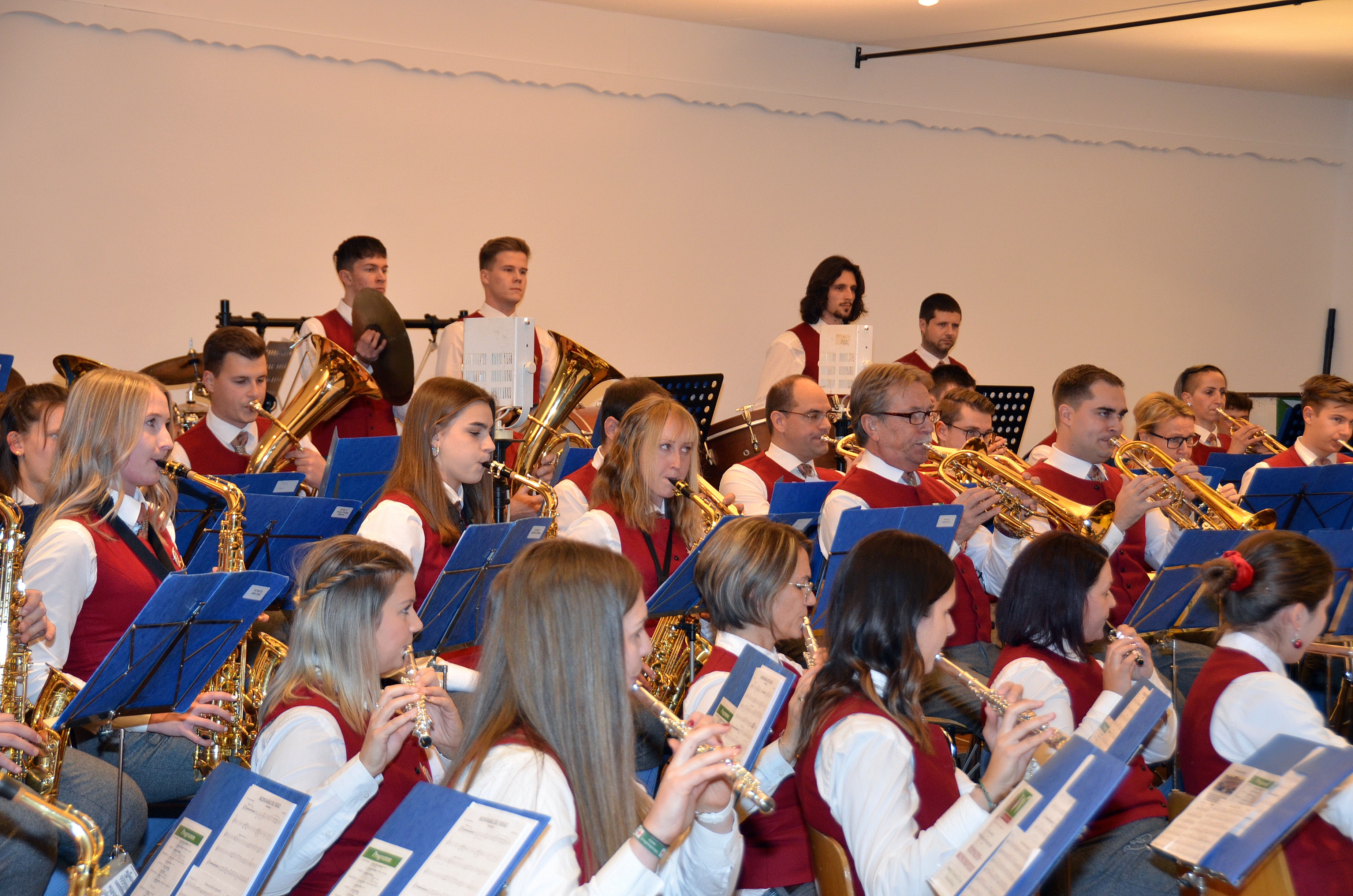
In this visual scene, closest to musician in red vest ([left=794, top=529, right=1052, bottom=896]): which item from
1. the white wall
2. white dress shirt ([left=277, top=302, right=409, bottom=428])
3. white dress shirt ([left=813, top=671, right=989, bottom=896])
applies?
white dress shirt ([left=813, top=671, right=989, bottom=896])

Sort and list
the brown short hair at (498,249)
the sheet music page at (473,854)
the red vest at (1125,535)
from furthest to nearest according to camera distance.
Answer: the brown short hair at (498,249) → the red vest at (1125,535) → the sheet music page at (473,854)

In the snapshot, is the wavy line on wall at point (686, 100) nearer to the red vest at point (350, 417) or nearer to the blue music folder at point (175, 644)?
the red vest at point (350, 417)

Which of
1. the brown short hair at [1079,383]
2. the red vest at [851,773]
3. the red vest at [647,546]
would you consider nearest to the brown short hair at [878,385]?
the brown short hair at [1079,383]

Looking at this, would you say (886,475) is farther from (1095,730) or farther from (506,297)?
(506,297)


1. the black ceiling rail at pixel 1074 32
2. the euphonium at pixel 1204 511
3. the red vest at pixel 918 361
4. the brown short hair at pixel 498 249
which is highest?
the black ceiling rail at pixel 1074 32

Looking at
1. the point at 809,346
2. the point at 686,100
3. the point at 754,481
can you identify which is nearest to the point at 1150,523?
the point at 754,481

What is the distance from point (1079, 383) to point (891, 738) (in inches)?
119

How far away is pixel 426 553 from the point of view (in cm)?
385

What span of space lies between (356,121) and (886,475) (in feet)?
14.2

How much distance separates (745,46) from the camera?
8.57m

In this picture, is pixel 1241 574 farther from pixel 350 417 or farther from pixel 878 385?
pixel 350 417

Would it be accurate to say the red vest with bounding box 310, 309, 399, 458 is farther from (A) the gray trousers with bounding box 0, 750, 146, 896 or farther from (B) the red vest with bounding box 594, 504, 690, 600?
(A) the gray trousers with bounding box 0, 750, 146, 896

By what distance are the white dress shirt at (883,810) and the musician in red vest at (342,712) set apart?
762 millimetres

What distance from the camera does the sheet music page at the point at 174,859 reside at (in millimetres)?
1983
